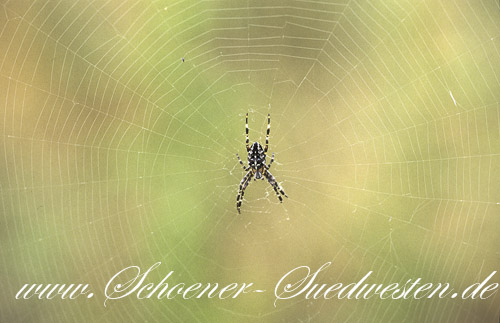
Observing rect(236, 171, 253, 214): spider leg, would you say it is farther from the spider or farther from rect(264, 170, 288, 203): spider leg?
rect(264, 170, 288, 203): spider leg

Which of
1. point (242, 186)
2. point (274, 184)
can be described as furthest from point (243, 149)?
point (274, 184)

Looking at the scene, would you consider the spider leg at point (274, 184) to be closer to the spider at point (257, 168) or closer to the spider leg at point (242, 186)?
the spider at point (257, 168)

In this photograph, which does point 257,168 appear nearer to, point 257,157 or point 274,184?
point 257,157

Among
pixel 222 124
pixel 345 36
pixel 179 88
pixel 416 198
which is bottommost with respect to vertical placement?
pixel 416 198

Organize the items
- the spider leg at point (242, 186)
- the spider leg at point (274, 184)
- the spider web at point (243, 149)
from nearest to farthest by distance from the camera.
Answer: the spider web at point (243, 149) < the spider leg at point (242, 186) < the spider leg at point (274, 184)

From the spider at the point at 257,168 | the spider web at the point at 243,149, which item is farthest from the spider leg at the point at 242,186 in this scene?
the spider web at the point at 243,149

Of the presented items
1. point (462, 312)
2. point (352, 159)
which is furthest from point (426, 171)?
point (462, 312)

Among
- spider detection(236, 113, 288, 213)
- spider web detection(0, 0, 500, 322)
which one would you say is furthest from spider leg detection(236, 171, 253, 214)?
spider web detection(0, 0, 500, 322)

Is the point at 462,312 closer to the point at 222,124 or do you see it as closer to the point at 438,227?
the point at 438,227
